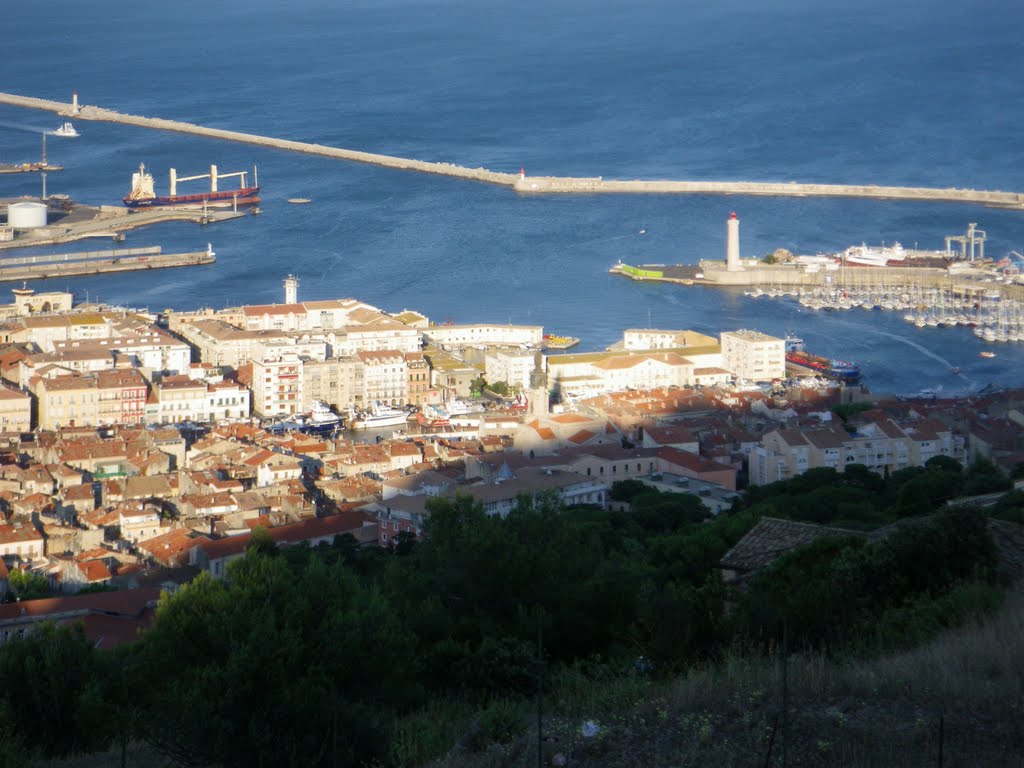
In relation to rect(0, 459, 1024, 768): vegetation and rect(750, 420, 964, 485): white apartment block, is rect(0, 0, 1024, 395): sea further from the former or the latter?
rect(0, 459, 1024, 768): vegetation

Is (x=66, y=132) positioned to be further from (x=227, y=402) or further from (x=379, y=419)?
(x=379, y=419)

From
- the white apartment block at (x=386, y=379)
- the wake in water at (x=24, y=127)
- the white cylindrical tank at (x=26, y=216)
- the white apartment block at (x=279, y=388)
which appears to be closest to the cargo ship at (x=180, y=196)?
the white cylindrical tank at (x=26, y=216)

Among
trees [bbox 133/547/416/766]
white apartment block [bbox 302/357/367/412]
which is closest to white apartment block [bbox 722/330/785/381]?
white apartment block [bbox 302/357/367/412]

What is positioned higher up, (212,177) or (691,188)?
(212,177)

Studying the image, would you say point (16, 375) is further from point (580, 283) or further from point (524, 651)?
point (524, 651)

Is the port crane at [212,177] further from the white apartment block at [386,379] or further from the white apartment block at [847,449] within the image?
the white apartment block at [847,449]

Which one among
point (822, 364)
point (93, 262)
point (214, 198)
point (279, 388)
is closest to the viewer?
point (279, 388)

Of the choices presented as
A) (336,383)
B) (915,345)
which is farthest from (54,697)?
(915,345)
